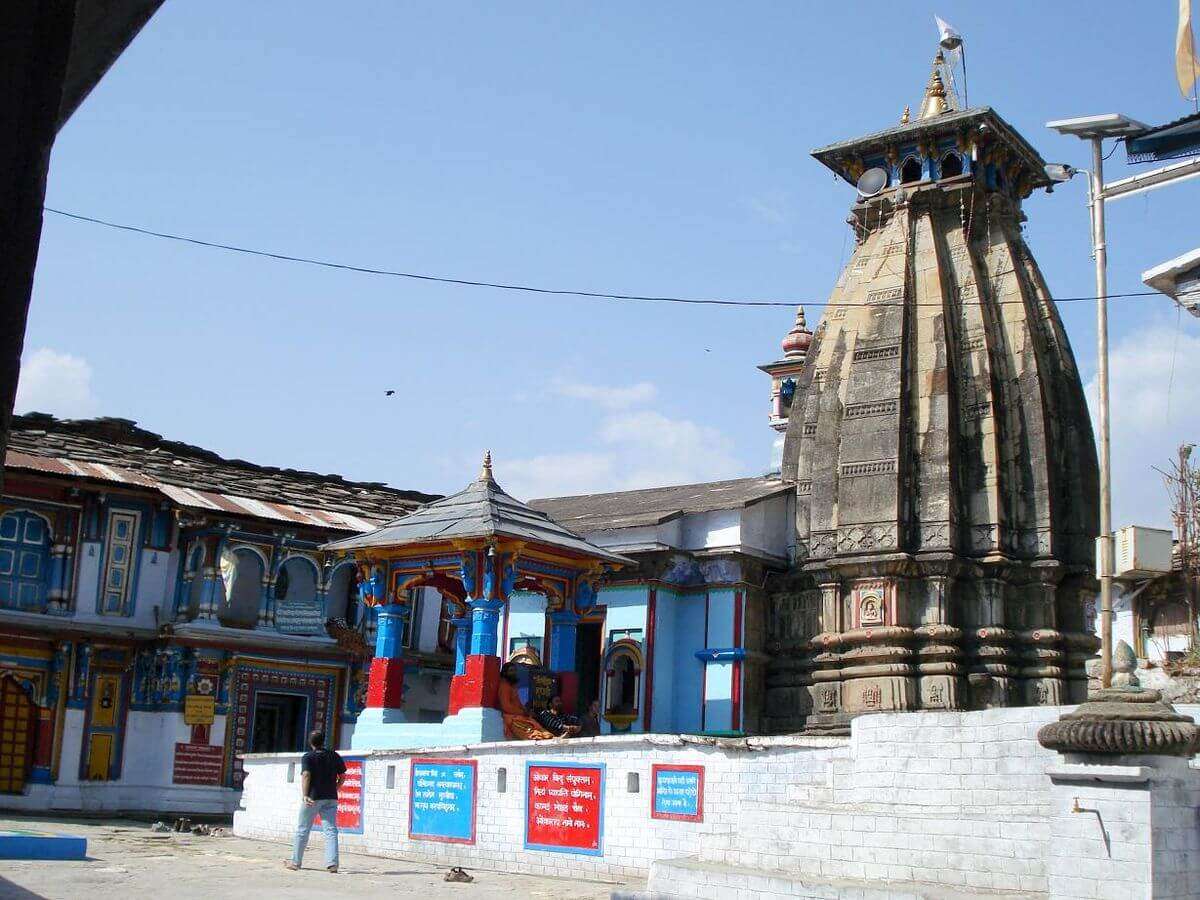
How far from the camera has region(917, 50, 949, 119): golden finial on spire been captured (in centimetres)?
2733

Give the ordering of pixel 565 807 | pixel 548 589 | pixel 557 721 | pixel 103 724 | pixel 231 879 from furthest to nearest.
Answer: pixel 103 724, pixel 548 589, pixel 557 721, pixel 565 807, pixel 231 879

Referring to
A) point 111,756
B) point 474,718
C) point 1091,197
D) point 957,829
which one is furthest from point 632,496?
point 957,829

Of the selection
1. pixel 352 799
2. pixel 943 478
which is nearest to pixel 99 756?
pixel 352 799

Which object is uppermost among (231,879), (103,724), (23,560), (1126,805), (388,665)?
(23,560)

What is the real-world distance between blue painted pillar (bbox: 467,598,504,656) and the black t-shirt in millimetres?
3998

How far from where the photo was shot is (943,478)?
77.5 ft

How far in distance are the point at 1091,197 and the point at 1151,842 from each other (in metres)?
9.81

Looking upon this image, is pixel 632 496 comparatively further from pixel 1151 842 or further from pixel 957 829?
pixel 1151 842

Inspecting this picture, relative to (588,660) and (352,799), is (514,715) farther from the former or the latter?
(588,660)

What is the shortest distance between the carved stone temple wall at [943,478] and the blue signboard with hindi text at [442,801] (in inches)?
A: 306

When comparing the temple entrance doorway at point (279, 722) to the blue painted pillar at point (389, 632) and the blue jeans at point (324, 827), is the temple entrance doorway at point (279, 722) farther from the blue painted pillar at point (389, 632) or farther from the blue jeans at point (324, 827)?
the blue jeans at point (324, 827)

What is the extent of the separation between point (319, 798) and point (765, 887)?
6.34 m

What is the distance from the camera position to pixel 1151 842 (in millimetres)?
9164

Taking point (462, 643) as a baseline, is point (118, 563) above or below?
above
